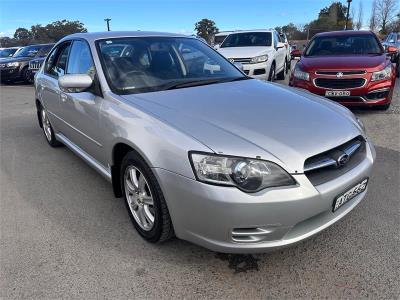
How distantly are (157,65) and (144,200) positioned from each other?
1366 millimetres

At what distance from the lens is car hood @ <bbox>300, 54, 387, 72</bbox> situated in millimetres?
6238

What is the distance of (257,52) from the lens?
9500 mm

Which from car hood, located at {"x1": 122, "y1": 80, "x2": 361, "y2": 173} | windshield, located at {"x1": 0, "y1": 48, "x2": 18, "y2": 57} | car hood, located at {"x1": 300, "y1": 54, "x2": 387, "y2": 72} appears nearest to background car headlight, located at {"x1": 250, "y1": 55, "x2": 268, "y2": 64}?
car hood, located at {"x1": 300, "y1": 54, "x2": 387, "y2": 72}

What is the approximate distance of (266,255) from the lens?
264 cm

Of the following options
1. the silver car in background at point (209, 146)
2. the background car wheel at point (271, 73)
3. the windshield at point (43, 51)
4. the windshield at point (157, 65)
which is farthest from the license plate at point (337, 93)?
the windshield at point (43, 51)

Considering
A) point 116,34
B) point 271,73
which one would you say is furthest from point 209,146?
point 271,73

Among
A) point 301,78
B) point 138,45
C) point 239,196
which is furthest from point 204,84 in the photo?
point 301,78

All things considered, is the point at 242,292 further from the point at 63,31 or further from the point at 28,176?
the point at 63,31

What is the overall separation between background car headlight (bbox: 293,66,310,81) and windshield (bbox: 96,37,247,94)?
3001 millimetres

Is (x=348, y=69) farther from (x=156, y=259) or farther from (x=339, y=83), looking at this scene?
(x=156, y=259)

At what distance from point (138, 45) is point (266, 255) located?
2.31 meters

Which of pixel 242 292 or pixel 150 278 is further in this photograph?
pixel 150 278

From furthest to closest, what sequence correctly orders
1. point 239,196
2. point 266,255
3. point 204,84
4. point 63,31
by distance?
point 63,31
point 204,84
point 266,255
point 239,196

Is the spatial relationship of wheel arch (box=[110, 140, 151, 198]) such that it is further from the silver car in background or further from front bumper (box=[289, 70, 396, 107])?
front bumper (box=[289, 70, 396, 107])
